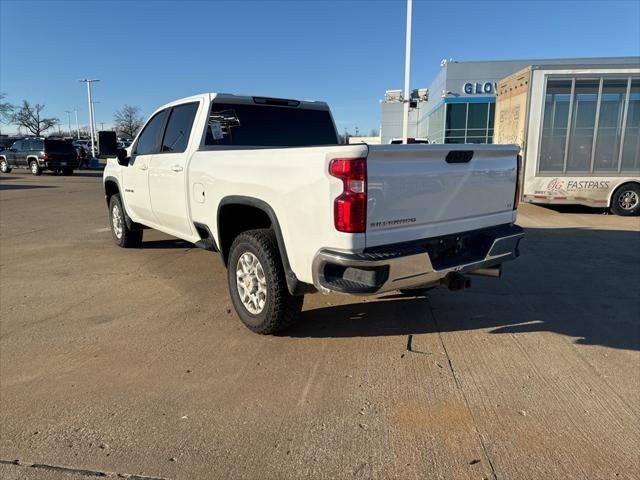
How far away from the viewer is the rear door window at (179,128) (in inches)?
201

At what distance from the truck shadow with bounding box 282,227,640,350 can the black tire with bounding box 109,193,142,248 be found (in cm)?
389

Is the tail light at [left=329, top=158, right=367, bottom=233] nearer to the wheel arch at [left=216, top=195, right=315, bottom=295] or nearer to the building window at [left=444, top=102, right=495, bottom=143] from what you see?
the wheel arch at [left=216, top=195, right=315, bottom=295]

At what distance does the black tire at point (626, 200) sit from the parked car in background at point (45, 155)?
993 inches

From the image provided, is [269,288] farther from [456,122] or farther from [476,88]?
[476,88]

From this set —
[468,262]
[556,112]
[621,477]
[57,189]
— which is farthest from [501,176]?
[57,189]

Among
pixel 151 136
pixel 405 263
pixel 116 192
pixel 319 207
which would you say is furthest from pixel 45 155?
pixel 405 263

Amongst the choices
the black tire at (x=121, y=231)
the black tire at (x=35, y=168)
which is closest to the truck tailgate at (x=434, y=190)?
the black tire at (x=121, y=231)

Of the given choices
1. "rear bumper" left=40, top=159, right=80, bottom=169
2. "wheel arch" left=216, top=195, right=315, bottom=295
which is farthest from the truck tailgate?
"rear bumper" left=40, top=159, right=80, bottom=169

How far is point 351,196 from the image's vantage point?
9.84 ft

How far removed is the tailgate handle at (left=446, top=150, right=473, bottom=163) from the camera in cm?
351

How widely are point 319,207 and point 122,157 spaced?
4.26 m

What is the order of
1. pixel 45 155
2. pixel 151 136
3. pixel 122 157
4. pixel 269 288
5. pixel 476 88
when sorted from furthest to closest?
pixel 476 88
pixel 45 155
pixel 122 157
pixel 151 136
pixel 269 288

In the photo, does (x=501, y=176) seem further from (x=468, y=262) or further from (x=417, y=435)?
(x=417, y=435)

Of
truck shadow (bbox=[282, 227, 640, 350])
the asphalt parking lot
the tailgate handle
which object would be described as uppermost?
the tailgate handle
